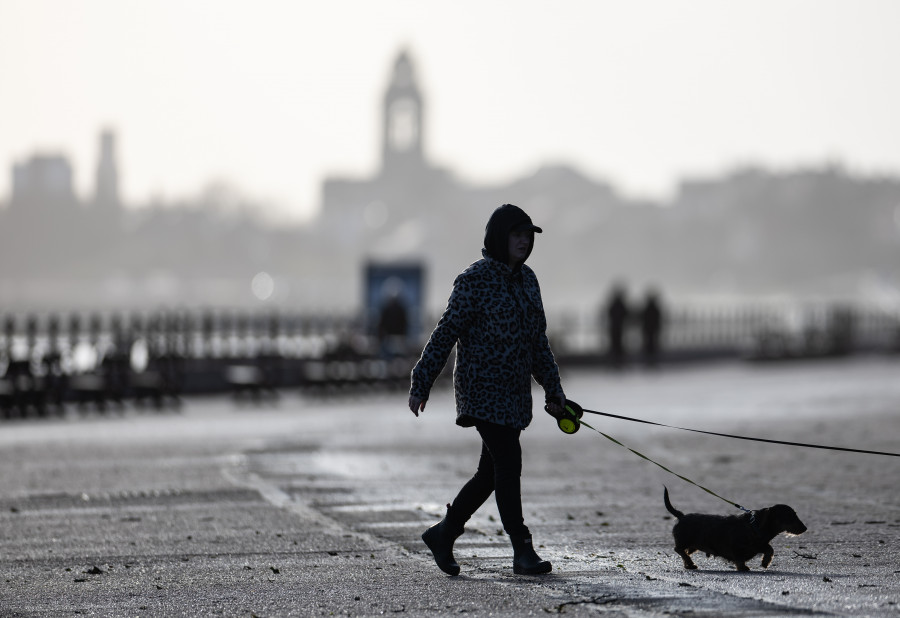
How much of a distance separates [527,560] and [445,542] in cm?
40

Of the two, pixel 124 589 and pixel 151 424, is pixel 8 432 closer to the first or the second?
pixel 151 424

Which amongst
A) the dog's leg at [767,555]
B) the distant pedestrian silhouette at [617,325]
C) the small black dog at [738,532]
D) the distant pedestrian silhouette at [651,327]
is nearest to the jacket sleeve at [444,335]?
the small black dog at [738,532]

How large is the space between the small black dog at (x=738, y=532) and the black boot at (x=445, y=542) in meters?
0.99

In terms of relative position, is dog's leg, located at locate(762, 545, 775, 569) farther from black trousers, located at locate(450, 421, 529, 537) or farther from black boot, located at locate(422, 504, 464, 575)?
black boot, located at locate(422, 504, 464, 575)

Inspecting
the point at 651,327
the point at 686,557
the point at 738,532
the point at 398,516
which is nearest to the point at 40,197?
the point at 651,327

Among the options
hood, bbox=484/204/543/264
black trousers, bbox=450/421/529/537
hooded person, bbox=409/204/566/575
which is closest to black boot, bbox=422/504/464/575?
hooded person, bbox=409/204/566/575

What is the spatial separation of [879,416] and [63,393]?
10864 millimetres

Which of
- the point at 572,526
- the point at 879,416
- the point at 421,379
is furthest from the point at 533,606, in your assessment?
the point at 879,416

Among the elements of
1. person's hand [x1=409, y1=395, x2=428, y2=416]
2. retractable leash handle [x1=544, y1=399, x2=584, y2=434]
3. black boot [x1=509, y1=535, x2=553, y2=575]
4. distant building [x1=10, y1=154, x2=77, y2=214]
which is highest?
distant building [x1=10, y1=154, x2=77, y2=214]

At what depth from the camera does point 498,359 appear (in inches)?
296

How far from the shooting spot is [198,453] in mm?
14820

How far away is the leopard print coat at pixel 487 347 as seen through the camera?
7.47 meters

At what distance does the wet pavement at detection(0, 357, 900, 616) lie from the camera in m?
7.00

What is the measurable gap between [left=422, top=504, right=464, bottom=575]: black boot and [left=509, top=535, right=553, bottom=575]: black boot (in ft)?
0.94
